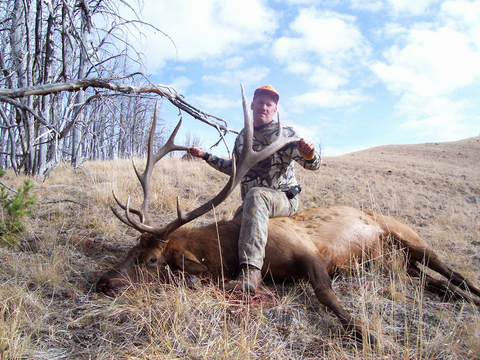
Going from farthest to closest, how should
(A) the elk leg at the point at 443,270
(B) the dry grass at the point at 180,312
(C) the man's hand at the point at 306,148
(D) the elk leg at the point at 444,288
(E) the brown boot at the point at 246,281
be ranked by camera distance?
1. (C) the man's hand at the point at 306,148
2. (A) the elk leg at the point at 443,270
3. (D) the elk leg at the point at 444,288
4. (E) the brown boot at the point at 246,281
5. (B) the dry grass at the point at 180,312

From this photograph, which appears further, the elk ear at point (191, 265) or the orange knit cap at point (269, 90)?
the orange knit cap at point (269, 90)

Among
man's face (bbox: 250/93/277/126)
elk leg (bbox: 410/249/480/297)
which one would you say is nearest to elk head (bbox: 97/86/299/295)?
man's face (bbox: 250/93/277/126)

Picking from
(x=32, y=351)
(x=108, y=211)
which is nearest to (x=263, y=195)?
(x=32, y=351)

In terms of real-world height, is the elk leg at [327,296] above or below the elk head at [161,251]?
below

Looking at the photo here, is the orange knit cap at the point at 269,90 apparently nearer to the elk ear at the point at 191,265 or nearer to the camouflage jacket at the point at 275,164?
the camouflage jacket at the point at 275,164

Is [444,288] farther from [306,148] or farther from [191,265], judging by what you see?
[191,265]

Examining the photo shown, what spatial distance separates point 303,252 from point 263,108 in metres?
2.03

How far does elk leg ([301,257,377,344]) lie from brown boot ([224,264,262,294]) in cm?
48

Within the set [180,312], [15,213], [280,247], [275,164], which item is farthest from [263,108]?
[15,213]

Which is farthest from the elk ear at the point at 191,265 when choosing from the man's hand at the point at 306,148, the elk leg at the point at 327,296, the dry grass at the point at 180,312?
the man's hand at the point at 306,148

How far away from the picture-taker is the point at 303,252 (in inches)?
122

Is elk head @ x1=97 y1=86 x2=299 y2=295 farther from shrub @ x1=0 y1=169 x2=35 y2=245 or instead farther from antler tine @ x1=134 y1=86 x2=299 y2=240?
shrub @ x1=0 y1=169 x2=35 y2=245

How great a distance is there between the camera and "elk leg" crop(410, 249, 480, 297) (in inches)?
129

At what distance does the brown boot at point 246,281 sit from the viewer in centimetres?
276
